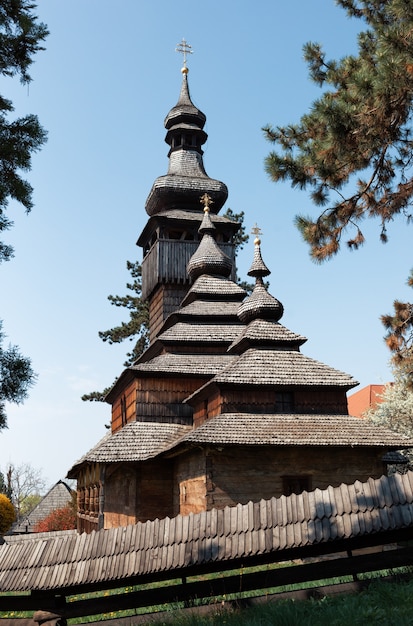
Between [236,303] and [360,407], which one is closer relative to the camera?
[236,303]

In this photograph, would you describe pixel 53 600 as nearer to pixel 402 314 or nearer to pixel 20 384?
pixel 20 384

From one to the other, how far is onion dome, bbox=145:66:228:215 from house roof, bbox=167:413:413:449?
1700 cm

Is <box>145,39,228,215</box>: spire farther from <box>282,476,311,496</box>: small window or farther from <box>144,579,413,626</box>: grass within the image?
<box>144,579,413,626</box>: grass

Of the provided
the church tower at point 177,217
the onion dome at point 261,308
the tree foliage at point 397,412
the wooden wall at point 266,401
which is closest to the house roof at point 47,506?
the church tower at point 177,217

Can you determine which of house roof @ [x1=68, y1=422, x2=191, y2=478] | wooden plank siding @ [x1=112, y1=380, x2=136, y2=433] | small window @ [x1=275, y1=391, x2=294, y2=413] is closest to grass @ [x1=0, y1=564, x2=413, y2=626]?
small window @ [x1=275, y1=391, x2=294, y2=413]

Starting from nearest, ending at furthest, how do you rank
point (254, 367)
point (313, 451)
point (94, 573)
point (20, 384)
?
point (94, 573) → point (20, 384) → point (313, 451) → point (254, 367)

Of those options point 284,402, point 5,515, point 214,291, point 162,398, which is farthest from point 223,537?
point 5,515

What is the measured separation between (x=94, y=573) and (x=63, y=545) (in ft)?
1.89

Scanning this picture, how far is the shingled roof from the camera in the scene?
19.0 feet

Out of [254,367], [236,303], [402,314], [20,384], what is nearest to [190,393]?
[254,367]

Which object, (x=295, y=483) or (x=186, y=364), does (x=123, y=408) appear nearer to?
(x=186, y=364)

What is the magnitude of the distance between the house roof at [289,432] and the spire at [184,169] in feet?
55.7

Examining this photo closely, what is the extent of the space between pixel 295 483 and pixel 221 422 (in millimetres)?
2494

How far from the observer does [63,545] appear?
6.37 meters
